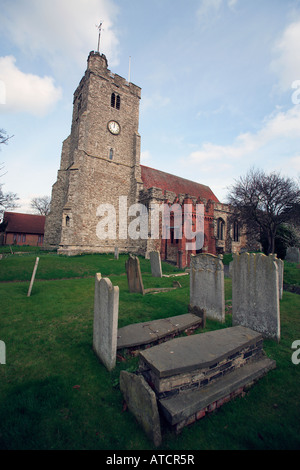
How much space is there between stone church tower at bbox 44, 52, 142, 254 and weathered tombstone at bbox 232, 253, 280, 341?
1531 cm

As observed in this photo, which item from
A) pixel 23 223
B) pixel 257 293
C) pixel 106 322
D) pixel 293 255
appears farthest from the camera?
pixel 23 223

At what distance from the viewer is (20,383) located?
8.81 feet

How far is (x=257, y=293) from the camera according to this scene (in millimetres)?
4531

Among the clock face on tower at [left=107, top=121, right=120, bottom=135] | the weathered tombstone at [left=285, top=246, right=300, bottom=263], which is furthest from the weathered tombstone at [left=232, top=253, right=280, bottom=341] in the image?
the clock face on tower at [left=107, top=121, right=120, bottom=135]

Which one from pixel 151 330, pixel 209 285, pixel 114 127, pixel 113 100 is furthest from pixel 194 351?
pixel 113 100

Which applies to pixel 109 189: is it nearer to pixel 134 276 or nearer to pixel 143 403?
pixel 134 276

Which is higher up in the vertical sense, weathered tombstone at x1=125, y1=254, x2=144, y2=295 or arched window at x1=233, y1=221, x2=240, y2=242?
arched window at x1=233, y1=221, x2=240, y2=242

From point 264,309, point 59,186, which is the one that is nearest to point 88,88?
point 59,186

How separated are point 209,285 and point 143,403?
363 centimetres

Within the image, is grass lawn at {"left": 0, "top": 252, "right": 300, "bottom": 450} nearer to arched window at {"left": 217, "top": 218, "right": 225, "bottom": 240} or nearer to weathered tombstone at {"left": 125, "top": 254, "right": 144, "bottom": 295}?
weathered tombstone at {"left": 125, "top": 254, "right": 144, "bottom": 295}

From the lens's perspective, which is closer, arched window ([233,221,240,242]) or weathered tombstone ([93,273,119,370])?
weathered tombstone ([93,273,119,370])

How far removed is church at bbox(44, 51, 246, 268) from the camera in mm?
17984
